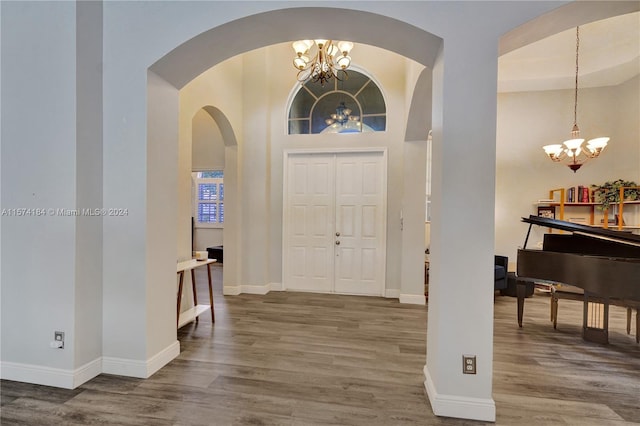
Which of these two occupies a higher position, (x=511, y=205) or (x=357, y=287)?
(x=511, y=205)

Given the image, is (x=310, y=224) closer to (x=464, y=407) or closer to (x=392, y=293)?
(x=392, y=293)

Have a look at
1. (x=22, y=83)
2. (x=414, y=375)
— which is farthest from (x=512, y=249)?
(x=22, y=83)

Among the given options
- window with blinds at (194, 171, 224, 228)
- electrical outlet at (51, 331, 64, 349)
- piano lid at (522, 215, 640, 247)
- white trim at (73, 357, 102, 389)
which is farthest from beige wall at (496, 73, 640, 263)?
window with blinds at (194, 171, 224, 228)

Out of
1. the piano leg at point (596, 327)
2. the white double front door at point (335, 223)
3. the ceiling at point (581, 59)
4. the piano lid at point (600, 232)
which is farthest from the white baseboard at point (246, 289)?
the ceiling at point (581, 59)

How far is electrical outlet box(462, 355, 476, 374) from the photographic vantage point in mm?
1924

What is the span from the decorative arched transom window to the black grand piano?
9.38 ft

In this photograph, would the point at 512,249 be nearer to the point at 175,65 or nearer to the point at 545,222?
the point at 545,222

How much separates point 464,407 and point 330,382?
37.4 inches

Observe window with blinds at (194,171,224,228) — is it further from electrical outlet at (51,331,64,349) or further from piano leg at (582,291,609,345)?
piano leg at (582,291,609,345)

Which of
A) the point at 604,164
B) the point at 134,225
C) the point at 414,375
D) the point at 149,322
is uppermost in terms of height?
the point at 604,164

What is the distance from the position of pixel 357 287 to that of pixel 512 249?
324 centimetres

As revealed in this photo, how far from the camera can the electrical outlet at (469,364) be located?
1.92 m

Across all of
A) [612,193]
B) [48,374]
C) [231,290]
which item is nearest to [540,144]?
[612,193]

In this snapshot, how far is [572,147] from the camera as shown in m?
4.44
